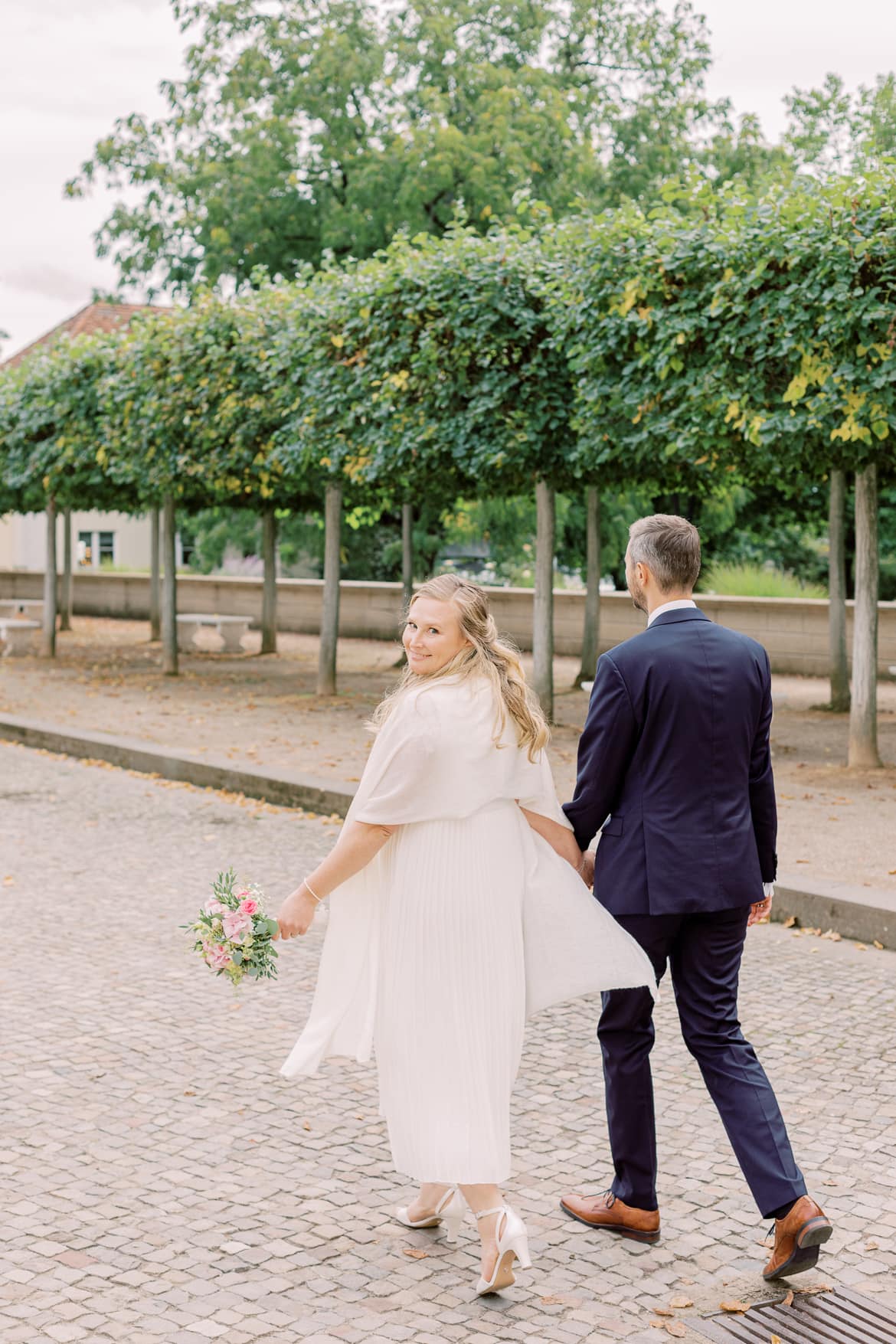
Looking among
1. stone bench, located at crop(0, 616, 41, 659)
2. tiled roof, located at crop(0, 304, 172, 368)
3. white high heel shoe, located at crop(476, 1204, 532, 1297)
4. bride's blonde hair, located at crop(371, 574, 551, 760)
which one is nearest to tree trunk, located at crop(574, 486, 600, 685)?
stone bench, located at crop(0, 616, 41, 659)

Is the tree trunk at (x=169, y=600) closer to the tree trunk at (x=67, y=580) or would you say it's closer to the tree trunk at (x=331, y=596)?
the tree trunk at (x=331, y=596)

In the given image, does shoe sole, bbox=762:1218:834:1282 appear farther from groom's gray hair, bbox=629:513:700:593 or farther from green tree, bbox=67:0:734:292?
green tree, bbox=67:0:734:292

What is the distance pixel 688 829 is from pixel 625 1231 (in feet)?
3.68

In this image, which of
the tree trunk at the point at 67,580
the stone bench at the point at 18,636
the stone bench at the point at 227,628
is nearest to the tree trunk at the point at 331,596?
the stone bench at the point at 227,628

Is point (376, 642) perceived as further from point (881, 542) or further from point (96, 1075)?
point (96, 1075)

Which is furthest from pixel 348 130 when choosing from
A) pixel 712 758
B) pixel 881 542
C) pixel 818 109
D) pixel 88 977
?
pixel 712 758

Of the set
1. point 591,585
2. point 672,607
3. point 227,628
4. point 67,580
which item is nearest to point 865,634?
point 591,585

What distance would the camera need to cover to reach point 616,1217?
390 centimetres

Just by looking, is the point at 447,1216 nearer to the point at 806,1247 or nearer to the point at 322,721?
the point at 806,1247

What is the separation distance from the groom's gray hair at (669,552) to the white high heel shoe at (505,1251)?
5.13 feet

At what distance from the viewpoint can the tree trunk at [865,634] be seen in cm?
1185

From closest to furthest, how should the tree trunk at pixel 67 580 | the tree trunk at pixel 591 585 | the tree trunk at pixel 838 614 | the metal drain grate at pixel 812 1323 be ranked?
the metal drain grate at pixel 812 1323, the tree trunk at pixel 838 614, the tree trunk at pixel 591 585, the tree trunk at pixel 67 580

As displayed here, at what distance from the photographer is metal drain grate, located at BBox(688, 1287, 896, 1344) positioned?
11.0 ft

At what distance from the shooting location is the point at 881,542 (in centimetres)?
3136
